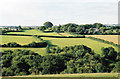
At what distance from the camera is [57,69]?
93.0ft

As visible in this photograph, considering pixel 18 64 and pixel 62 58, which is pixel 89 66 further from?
pixel 18 64

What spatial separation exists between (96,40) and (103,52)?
61.3ft

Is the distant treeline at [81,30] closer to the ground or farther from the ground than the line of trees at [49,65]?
farther from the ground

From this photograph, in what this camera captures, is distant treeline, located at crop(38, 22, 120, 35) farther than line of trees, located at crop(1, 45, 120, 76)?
Yes

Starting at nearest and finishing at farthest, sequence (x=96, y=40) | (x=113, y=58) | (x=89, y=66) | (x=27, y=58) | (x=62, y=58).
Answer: (x=89, y=66), (x=27, y=58), (x=62, y=58), (x=113, y=58), (x=96, y=40)

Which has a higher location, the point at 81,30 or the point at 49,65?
the point at 81,30

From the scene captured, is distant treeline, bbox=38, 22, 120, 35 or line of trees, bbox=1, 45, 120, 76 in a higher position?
distant treeline, bbox=38, 22, 120, 35

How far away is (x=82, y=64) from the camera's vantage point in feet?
99.7

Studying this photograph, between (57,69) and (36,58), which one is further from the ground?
(36,58)

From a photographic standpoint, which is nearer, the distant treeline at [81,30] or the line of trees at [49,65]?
the line of trees at [49,65]

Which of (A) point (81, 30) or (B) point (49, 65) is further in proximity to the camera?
(A) point (81, 30)

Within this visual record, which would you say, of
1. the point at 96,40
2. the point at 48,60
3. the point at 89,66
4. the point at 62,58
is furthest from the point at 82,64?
the point at 96,40

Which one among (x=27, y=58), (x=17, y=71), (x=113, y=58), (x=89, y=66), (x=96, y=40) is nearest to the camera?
(x=17, y=71)

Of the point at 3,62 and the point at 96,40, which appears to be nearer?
the point at 3,62
